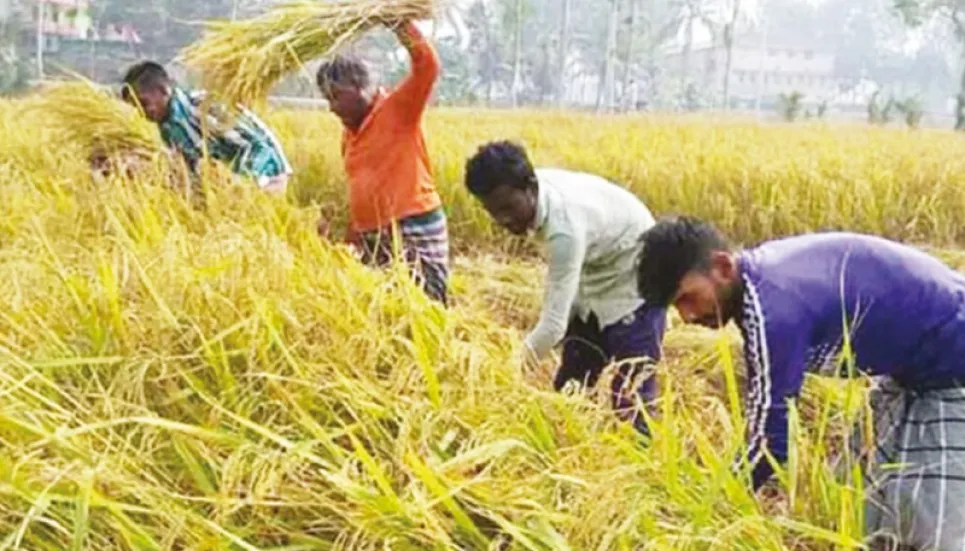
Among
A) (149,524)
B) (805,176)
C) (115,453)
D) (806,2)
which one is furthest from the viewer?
(806,2)

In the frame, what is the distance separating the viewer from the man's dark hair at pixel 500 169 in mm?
2539

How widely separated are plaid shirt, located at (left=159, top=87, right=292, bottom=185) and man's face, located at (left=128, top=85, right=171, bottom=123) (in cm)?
1

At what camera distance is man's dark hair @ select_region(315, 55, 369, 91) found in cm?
312

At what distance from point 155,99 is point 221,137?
22 centimetres

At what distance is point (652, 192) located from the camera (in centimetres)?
655

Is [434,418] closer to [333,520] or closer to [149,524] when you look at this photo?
[333,520]

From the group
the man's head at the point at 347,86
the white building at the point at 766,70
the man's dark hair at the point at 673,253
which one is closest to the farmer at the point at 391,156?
the man's head at the point at 347,86

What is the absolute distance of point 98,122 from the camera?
13.0ft

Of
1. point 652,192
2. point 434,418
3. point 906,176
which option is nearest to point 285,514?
point 434,418

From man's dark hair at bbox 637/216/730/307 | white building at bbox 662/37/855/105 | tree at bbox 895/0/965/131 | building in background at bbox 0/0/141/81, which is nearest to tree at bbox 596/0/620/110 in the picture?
tree at bbox 895/0/965/131

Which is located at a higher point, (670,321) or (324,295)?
(324,295)

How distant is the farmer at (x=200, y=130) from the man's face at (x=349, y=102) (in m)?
0.34

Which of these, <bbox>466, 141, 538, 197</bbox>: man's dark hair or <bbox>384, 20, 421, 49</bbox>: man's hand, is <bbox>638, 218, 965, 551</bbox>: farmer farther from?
<bbox>384, 20, 421, 49</bbox>: man's hand

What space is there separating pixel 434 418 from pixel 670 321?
2.34 m
